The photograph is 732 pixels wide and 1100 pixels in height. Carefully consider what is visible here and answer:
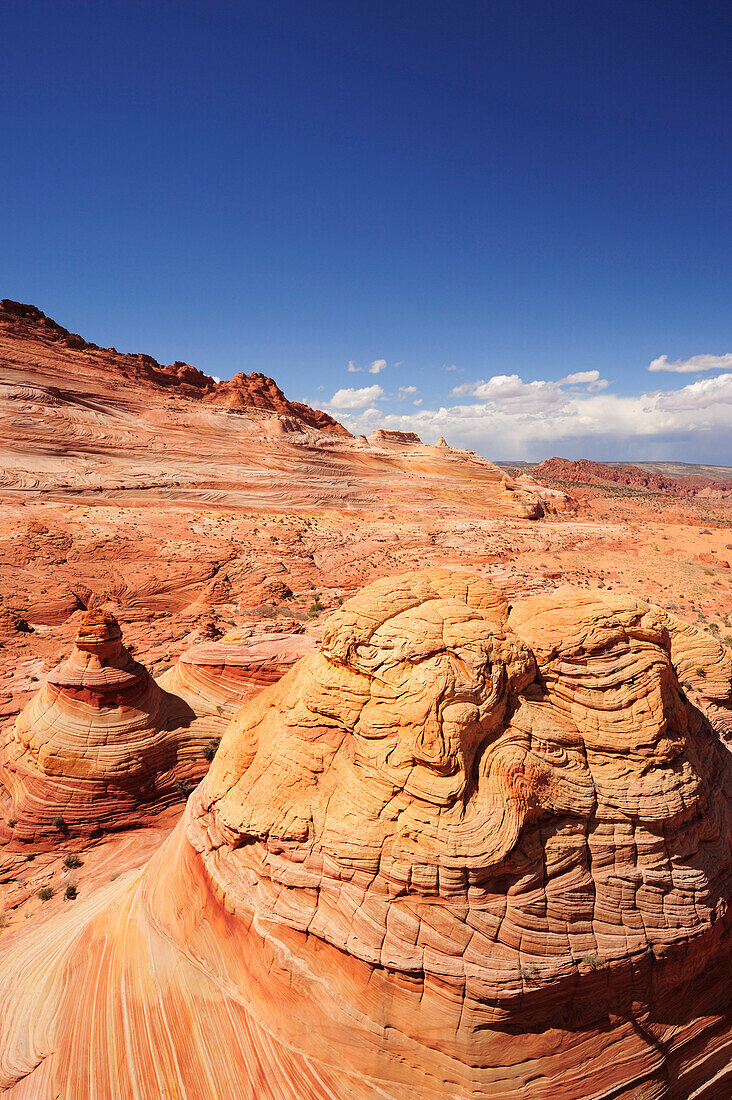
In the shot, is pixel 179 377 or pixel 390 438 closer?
pixel 179 377

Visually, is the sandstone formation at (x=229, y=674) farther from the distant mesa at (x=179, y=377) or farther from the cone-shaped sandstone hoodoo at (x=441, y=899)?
the distant mesa at (x=179, y=377)

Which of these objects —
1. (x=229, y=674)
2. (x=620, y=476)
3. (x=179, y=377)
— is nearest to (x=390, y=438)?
(x=179, y=377)

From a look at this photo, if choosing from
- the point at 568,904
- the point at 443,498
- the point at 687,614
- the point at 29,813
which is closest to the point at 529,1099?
the point at 568,904

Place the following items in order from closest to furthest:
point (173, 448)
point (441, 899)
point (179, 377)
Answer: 1. point (441, 899)
2. point (173, 448)
3. point (179, 377)

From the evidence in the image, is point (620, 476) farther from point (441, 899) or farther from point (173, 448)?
point (441, 899)

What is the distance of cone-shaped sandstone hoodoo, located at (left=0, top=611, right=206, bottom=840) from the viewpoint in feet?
32.4

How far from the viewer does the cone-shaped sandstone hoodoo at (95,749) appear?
9.89 metres

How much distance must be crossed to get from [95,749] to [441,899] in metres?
9.14

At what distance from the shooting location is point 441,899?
415 cm

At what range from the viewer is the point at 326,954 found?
4324 millimetres

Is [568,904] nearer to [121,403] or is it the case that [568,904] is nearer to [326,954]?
[326,954]

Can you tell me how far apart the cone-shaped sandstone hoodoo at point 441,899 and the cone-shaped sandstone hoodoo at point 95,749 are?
4721 mm

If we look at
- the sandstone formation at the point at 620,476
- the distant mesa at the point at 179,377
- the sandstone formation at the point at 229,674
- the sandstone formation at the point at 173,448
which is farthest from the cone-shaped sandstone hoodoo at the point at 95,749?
the sandstone formation at the point at 620,476

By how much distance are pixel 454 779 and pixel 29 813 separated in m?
10.2
